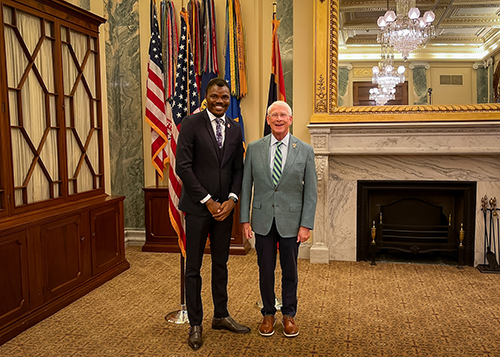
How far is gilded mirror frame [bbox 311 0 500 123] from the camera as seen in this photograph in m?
4.55

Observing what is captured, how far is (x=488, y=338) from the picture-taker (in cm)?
290

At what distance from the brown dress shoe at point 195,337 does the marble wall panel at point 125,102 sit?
9.98ft

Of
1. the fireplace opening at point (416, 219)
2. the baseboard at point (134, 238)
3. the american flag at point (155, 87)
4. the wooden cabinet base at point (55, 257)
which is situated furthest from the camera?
the baseboard at point (134, 238)

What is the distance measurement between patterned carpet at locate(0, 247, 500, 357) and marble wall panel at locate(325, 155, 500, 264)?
1.49 feet

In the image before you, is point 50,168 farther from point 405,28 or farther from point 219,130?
point 405,28

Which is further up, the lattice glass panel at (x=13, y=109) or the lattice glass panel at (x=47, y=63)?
the lattice glass panel at (x=47, y=63)

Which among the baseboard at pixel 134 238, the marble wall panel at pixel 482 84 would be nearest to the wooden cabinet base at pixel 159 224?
the baseboard at pixel 134 238

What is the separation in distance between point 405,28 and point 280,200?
281cm

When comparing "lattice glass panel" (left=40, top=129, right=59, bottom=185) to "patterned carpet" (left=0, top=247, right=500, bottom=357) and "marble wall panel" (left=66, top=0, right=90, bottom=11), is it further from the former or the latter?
"marble wall panel" (left=66, top=0, right=90, bottom=11)

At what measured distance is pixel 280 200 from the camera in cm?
287

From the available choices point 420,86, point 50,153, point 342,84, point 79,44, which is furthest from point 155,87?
point 420,86

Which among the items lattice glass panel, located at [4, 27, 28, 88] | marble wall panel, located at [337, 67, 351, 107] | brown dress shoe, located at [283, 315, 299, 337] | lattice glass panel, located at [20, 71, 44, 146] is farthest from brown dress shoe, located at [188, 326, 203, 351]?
marble wall panel, located at [337, 67, 351, 107]

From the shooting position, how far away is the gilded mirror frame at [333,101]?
4551 millimetres

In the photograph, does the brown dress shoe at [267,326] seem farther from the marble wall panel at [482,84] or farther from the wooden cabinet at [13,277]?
the marble wall panel at [482,84]
